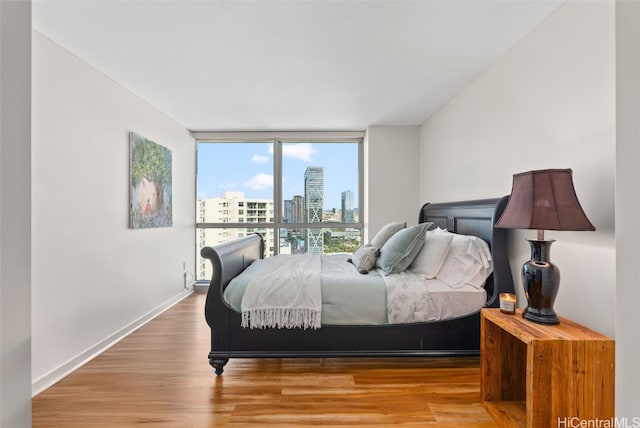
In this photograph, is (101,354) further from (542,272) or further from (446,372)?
(542,272)

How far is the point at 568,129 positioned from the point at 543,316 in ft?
3.59

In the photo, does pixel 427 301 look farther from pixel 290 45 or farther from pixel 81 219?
pixel 81 219

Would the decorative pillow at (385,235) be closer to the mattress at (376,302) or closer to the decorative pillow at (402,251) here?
the decorative pillow at (402,251)

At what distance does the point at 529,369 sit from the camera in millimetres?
1368

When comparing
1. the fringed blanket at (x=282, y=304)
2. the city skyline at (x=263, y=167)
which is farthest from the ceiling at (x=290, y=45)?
the fringed blanket at (x=282, y=304)

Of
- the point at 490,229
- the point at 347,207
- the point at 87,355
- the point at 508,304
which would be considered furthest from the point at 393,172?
the point at 87,355

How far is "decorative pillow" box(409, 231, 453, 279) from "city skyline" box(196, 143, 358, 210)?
2279 millimetres

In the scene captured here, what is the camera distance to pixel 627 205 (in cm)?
68

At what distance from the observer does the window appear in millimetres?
4609

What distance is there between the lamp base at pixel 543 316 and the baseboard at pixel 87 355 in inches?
115

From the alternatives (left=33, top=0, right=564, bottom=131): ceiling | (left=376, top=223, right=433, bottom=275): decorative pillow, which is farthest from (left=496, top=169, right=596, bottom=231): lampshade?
(left=33, top=0, right=564, bottom=131): ceiling

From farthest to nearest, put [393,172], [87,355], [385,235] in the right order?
[393,172]
[385,235]
[87,355]

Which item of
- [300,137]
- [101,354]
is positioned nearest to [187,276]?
[101,354]

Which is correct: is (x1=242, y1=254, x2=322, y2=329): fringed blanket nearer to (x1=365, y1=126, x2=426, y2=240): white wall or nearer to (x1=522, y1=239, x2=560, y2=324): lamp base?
(x1=522, y1=239, x2=560, y2=324): lamp base
